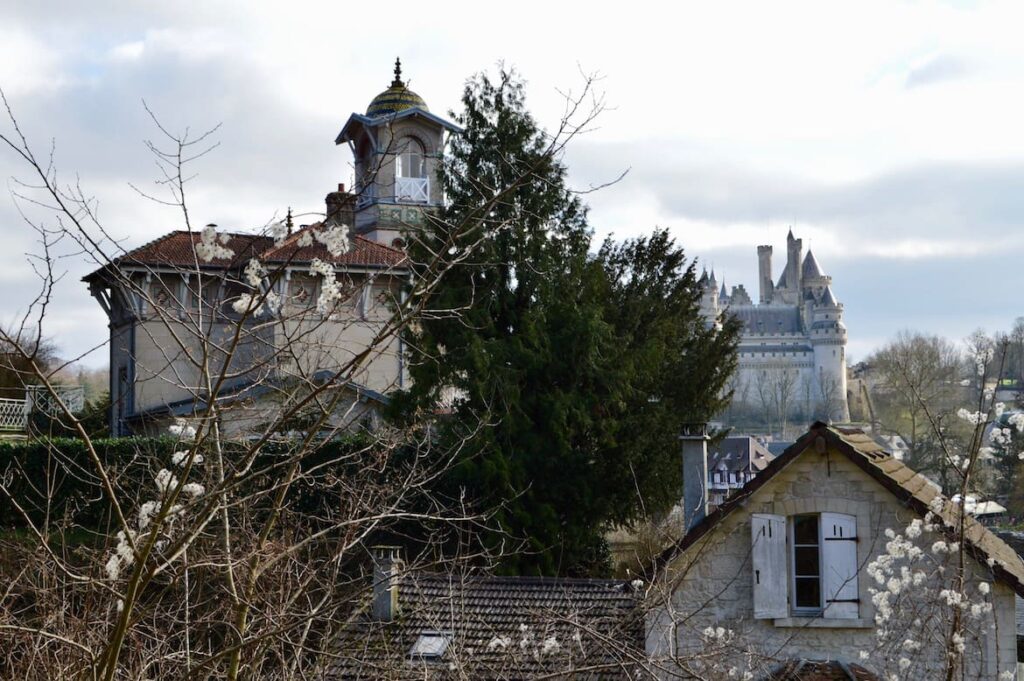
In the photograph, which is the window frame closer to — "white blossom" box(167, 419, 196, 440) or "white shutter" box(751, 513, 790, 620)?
"white shutter" box(751, 513, 790, 620)

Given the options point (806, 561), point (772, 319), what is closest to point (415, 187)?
point (806, 561)

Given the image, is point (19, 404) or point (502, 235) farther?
point (19, 404)

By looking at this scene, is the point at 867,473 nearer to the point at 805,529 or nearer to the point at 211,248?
the point at 805,529

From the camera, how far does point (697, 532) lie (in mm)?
13000

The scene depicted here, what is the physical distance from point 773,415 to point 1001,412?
119 metres

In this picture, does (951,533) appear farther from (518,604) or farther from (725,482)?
(725,482)

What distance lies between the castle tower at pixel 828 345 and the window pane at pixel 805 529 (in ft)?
439

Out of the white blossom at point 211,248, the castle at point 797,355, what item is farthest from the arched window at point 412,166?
the castle at point 797,355

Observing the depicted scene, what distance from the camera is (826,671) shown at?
12.6m

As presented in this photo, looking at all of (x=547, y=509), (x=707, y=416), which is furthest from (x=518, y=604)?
(x=707, y=416)

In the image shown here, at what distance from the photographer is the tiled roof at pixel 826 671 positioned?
40.5ft

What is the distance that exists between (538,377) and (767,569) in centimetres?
717

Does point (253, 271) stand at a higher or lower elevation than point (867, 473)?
higher

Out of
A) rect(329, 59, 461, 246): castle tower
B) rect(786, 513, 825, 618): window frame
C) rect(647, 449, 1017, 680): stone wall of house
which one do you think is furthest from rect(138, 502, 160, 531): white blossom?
rect(329, 59, 461, 246): castle tower
